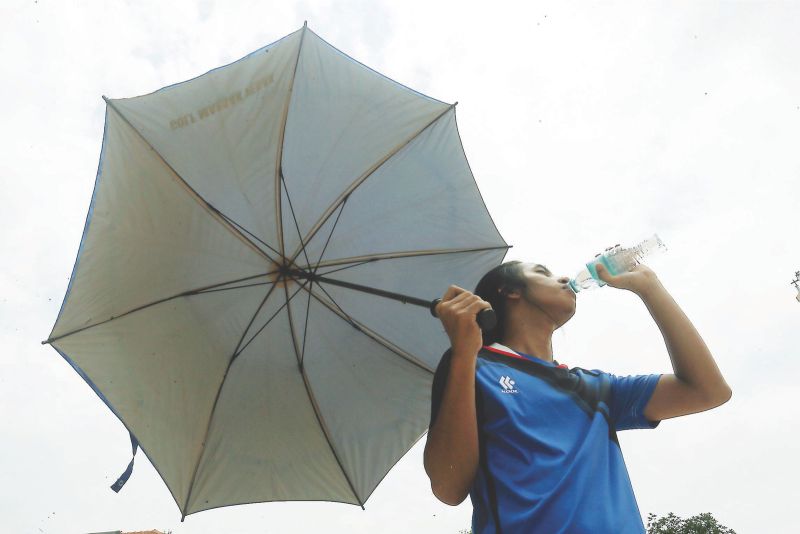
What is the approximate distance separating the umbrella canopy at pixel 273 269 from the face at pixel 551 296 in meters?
1.75

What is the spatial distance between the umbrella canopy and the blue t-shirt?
6.66ft

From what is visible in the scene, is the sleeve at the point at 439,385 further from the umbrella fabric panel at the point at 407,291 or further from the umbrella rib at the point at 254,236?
the umbrella rib at the point at 254,236

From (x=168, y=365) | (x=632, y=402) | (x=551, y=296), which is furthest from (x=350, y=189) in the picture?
(x=632, y=402)

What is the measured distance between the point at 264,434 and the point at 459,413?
2.62 metres

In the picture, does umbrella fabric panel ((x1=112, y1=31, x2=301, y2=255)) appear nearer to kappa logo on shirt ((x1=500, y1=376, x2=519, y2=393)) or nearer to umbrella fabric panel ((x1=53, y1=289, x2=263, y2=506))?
umbrella fabric panel ((x1=53, y1=289, x2=263, y2=506))

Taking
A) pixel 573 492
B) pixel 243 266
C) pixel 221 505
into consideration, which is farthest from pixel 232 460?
pixel 573 492

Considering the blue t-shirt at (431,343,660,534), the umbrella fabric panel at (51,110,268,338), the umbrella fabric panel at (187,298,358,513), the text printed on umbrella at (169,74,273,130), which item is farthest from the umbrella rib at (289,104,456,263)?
the blue t-shirt at (431,343,660,534)

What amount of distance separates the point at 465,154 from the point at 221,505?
10.00 ft

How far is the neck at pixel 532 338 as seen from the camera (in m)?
2.45

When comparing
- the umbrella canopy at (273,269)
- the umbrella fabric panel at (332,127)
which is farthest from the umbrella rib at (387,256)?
the umbrella fabric panel at (332,127)

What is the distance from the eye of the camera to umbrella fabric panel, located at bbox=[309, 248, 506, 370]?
13.9 feet

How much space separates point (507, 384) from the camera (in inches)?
84.6

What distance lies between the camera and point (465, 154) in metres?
4.54

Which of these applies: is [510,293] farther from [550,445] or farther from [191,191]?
[191,191]
